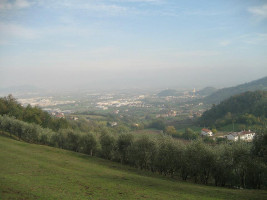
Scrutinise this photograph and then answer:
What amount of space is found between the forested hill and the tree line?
88427mm

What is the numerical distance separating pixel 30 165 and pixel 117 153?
2276 centimetres

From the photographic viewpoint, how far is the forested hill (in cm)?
11562

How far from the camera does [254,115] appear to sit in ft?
391

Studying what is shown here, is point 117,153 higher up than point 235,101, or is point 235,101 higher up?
point 235,101

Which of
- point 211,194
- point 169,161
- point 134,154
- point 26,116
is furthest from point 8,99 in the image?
point 211,194

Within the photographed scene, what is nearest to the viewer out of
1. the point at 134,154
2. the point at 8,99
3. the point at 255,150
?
the point at 255,150

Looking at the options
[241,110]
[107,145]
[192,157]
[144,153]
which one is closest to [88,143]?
[107,145]

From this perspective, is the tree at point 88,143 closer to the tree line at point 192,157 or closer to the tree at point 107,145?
the tree line at point 192,157

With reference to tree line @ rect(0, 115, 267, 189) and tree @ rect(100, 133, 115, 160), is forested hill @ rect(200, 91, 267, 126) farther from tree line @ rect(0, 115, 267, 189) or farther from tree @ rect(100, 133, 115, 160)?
tree @ rect(100, 133, 115, 160)

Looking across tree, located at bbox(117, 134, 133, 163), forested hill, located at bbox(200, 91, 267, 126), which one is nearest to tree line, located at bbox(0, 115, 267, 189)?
tree, located at bbox(117, 134, 133, 163)

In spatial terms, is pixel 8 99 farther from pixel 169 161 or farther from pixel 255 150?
pixel 255 150

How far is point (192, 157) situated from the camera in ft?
118

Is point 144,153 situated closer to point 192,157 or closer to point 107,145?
point 192,157

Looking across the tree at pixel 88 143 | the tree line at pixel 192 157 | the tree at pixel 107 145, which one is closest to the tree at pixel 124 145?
the tree line at pixel 192 157
